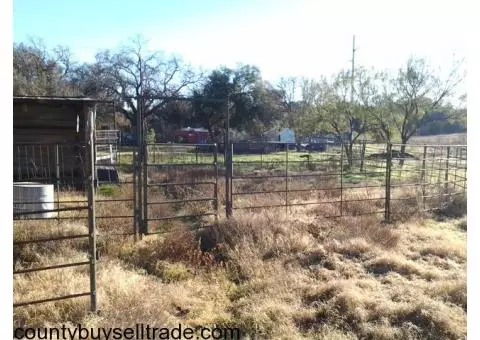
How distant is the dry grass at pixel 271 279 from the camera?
173 inches

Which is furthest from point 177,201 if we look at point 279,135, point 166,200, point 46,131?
point 279,135

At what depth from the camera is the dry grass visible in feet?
14.4

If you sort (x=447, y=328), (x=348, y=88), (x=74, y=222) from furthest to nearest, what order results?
(x=348, y=88) < (x=74, y=222) < (x=447, y=328)

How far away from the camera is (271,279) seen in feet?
17.9

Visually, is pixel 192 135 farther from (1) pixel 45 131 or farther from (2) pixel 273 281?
(2) pixel 273 281

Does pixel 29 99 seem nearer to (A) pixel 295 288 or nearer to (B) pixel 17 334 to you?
(B) pixel 17 334

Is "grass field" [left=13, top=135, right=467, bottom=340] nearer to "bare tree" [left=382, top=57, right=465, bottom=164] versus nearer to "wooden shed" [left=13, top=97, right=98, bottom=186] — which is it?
"wooden shed" [left=13, top=97, right=98, bottom=186]

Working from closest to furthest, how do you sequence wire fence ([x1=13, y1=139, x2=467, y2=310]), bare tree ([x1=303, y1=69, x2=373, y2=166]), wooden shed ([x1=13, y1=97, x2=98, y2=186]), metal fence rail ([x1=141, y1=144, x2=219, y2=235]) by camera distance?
wire fence ([x1=13, y1=139, x2=467, y2=310]) → metal fence rail ([x1=141, y1=144, x2=219, y2=235]) → wooden shed ([x1=13, y1=97, x2=98, y2=186]) → bare tree ([x1=303, y1=69, x2=373, y2=166])

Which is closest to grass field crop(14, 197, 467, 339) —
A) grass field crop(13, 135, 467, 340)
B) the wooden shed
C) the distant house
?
grass field crop(13, 135, 467, 340)

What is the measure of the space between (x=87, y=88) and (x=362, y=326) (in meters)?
33.5

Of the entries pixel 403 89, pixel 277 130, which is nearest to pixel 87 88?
pixel 277 130

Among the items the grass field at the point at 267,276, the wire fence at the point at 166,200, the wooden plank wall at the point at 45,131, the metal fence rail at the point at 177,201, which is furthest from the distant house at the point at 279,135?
the grass field at the point at 267,276

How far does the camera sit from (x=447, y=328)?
431 centimetres

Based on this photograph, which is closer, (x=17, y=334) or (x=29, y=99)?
(x=17, y=334)
